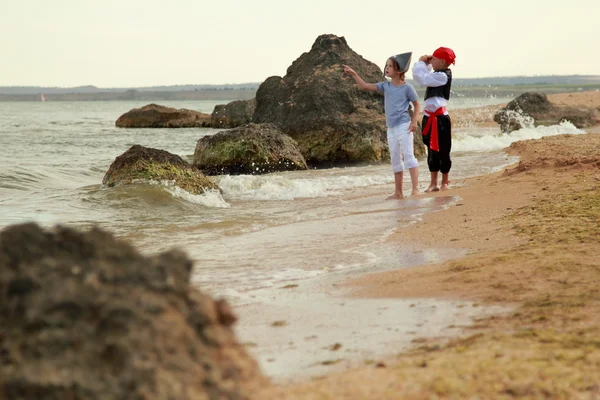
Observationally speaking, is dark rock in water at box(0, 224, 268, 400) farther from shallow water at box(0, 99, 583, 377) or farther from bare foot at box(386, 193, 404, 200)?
bare foot at box(386, 193, 404, 200)

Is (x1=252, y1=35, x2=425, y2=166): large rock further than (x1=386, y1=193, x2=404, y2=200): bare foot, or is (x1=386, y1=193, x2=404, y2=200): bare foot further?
(x1=252, y1=35, x2=425, y2=166): large rock

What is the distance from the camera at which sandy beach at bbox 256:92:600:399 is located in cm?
240

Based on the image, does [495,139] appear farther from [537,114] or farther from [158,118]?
[158,118]

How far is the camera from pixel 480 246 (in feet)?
17.2

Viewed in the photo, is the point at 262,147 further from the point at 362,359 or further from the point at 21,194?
the point at 362,359

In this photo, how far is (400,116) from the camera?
939cm

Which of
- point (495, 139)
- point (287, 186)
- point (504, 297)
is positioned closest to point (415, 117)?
point (287, 186)

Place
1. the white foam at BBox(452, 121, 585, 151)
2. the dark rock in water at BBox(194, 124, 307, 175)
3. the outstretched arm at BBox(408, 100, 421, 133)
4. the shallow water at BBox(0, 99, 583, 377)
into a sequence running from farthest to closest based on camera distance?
the white foam at BBox(452, 121, 585, 151) < the dark rock in water at BBox(194, 124, 307, 175) < the outstretched arm at BBox(408, 100, 421, 133) < the shallow water at BBox(0, 99, 583, 377)

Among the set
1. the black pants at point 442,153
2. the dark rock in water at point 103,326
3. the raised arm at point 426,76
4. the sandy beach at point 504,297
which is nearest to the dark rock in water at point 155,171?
the black pants at point 442,153

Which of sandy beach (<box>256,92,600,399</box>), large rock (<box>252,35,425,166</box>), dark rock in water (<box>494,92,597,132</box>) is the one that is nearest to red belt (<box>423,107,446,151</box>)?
sandy beach (<box>256,92,600,399</box>)

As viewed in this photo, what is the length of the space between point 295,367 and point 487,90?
95424 mm

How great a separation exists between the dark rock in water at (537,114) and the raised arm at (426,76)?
14341 millimetres

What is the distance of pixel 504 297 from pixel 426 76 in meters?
5.79

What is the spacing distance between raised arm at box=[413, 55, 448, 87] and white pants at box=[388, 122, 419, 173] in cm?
57
